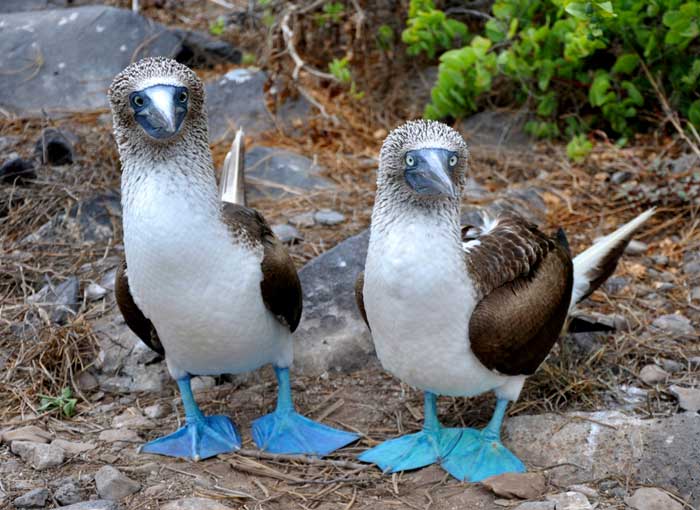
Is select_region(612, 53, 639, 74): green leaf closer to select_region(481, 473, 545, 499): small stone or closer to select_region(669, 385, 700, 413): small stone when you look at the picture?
select_region(669, 385, 700, 413): small stone

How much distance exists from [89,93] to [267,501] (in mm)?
4821

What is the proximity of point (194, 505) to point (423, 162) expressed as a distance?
1.52m

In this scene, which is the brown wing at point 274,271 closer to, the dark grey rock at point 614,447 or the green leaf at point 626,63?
the dark grey rock at point 614,447

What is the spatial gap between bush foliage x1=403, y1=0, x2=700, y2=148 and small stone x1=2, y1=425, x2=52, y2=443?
3699 mm

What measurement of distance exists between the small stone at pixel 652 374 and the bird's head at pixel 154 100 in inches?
94.4

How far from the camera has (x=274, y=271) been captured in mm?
3613

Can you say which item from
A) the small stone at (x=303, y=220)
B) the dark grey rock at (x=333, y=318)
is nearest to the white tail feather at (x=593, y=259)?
the dark grey rock at (x=333, y=318)

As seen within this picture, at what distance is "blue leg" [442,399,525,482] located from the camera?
3453mm

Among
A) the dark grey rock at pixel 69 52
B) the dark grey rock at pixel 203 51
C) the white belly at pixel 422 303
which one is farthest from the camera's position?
the dark grey rock at pixel 203 51

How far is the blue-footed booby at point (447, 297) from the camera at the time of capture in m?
3.15

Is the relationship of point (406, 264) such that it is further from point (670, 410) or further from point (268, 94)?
point (268, 94)

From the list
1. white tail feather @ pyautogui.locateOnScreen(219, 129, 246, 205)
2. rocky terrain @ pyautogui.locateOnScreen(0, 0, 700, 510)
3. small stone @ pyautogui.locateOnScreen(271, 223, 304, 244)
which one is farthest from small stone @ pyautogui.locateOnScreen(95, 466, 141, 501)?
small stone @ pyautogui.locateOnScreen(271, 223, 304, 244)

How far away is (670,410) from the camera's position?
3.77 metres

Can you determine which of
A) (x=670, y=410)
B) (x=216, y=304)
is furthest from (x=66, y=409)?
(x=670, y=410)
